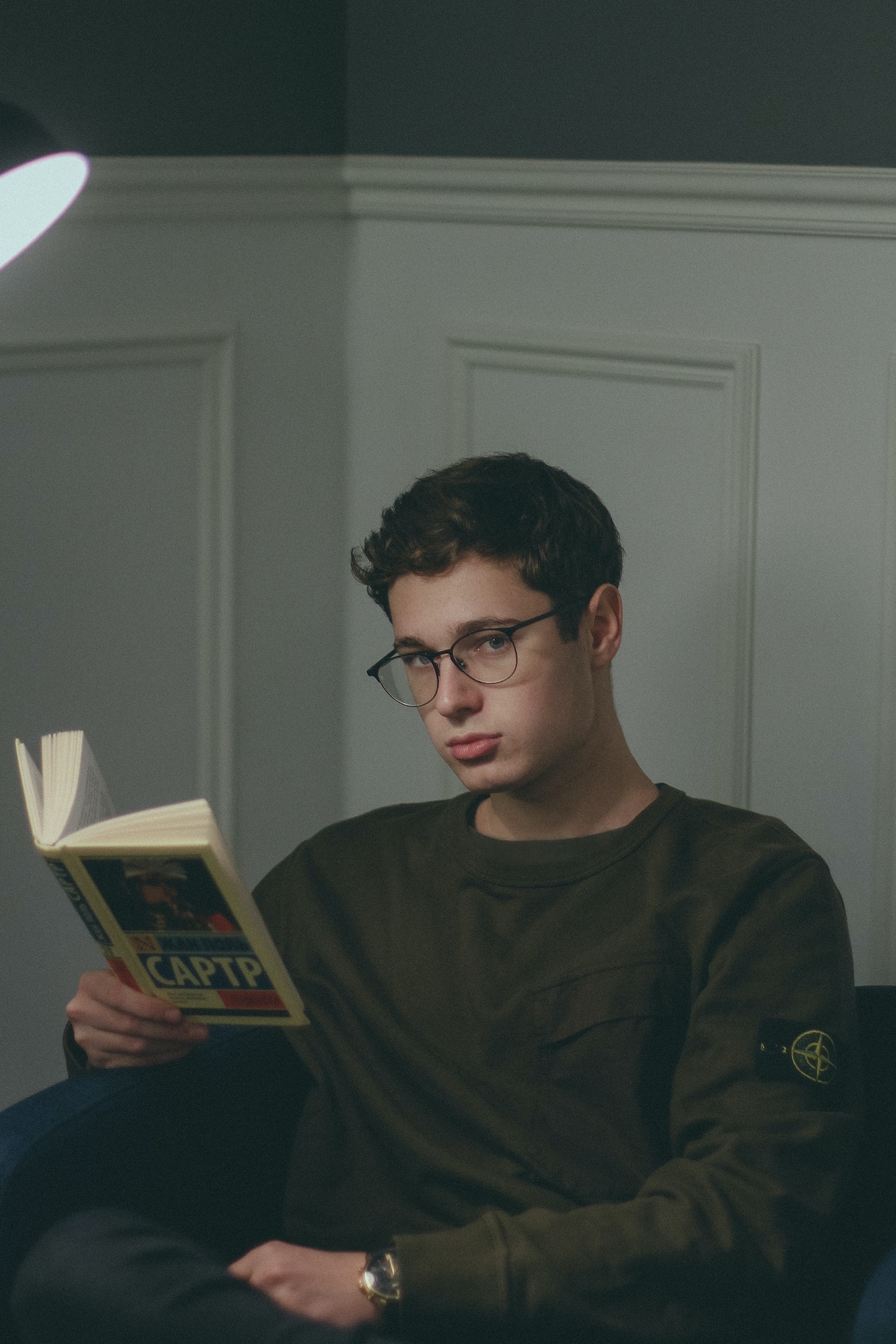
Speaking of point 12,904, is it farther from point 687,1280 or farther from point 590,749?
point 687,1280

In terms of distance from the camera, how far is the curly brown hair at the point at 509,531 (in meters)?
1.36

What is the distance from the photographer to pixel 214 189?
2066 millimetres

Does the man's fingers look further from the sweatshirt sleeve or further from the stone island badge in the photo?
the stone island badge

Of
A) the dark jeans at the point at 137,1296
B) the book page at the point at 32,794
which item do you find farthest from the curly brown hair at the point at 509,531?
the dark jeans at the point at 137,1296

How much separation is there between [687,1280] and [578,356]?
121 centimetres

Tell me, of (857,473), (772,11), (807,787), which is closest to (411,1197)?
(807,787)

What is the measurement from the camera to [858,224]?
1.70m

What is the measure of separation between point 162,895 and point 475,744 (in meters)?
0.30

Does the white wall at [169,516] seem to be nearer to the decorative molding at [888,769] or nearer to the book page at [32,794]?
the book page at [32,794]

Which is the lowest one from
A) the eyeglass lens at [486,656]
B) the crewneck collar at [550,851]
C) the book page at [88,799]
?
the crewneck collar at [550,851]

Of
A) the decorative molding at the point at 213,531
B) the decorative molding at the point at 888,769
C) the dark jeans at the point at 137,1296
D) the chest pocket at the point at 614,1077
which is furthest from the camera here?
the decorative molding at the point at 213,531

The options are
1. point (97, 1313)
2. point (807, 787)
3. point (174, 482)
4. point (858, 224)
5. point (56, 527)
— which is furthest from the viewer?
point (174, 482)

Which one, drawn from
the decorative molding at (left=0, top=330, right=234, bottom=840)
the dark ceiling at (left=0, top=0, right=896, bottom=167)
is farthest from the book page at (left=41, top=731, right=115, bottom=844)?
the dark ceiling at (left=0, top=0, right=896, bottom=167)

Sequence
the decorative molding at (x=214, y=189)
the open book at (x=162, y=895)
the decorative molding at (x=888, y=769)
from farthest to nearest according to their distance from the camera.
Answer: the decorative molding at (x=214, y=189)
the decorative molding at (x=888, y=769)
the open book at (x=162, y=895)
